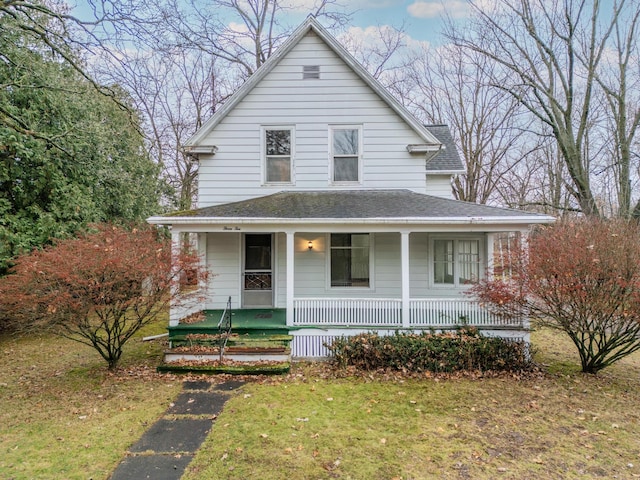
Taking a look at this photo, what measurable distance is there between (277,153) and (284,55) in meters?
2.85

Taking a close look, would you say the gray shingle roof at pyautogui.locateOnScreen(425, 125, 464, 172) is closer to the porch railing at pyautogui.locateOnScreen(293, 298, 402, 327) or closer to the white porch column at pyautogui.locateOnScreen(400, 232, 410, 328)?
the white porch column at pyautogui.locateOnScreen(400, 232, 410, 328)

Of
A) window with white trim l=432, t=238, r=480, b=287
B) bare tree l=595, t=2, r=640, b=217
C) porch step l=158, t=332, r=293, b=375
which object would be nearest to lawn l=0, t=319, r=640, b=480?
porch step l=158, t=332, r=293, b=375

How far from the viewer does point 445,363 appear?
6.79 m

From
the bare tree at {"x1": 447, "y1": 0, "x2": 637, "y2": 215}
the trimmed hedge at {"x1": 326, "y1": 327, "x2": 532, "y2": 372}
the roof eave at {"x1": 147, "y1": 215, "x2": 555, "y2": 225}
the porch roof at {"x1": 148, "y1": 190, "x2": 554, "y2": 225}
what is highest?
the bare tree at {"x1": 447, "y1": 0, "x2": 637, "y2": 215}

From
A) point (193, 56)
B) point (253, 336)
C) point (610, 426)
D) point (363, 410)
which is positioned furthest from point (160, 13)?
point (193, 56)

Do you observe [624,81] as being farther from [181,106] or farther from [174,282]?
[181,106]

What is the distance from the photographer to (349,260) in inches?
372

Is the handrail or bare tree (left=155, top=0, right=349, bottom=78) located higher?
bare tree (left=155, top=0, right=349, bottom=78)

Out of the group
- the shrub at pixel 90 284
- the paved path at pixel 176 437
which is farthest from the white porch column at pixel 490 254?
the shrub at pixel 90 284

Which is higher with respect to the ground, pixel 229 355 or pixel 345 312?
pixel 345 312

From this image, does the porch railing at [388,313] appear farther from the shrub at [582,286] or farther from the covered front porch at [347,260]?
the shrub at [582,286]

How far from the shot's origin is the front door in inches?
374

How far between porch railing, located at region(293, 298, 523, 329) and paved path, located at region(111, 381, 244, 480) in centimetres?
249

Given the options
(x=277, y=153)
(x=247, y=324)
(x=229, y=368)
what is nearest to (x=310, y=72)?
(x=277, y=153)
